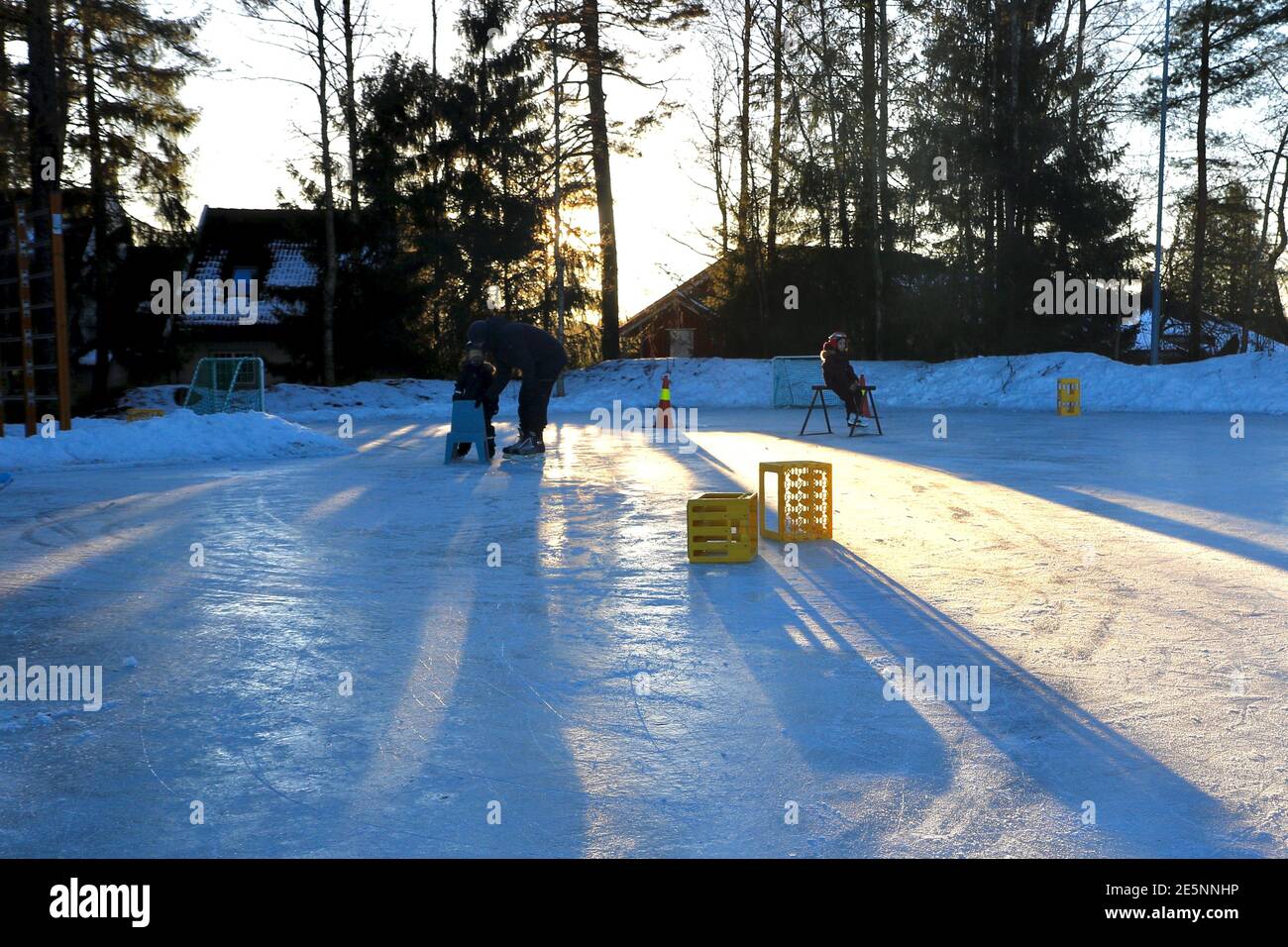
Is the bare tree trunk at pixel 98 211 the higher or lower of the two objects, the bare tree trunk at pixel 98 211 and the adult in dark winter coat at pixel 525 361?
the higher

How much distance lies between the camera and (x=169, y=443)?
1583 centimetres

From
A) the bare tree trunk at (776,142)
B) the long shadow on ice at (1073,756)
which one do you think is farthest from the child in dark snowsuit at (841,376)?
the bare tree trunk at (776,142)

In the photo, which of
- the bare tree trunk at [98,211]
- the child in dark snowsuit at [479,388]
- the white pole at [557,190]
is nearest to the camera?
the child in dark snowsuit at [479,388]

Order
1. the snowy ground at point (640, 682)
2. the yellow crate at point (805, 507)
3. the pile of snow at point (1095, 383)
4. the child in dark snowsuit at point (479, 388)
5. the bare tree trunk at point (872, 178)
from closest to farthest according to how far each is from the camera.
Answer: the snowy ground at point (640, 682)
the yellow crate at point (805, 507)
the child in dark snowsuit at point (479, 388)
the pile of snow at point (1095, 383)
the bare tree trunk at point (872, 178)

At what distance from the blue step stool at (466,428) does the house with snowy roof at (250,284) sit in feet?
71.0

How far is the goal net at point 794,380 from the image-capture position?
3102 centimetres

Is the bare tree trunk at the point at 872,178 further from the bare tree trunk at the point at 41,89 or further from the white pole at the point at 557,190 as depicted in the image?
the bare tree trunk at the point at 41,89

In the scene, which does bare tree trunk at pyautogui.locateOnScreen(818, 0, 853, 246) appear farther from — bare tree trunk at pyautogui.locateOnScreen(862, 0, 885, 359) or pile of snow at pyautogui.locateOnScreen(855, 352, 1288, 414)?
pile of snow at pyautogui.locateOnScreen(855, 352, 1288, 414)

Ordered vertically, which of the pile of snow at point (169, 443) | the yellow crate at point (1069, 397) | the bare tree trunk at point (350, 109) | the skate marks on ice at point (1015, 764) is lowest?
the skate marks on ice at point (1015, 764)

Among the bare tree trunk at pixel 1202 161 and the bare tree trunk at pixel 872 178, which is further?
the bare tree trunk at pixel 872 178

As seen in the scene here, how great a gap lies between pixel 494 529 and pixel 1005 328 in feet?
89.5

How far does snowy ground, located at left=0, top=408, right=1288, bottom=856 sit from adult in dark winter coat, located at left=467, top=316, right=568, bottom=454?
481 cm

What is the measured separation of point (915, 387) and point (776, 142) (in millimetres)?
9810

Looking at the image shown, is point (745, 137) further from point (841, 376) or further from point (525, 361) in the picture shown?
point (525, 361)
